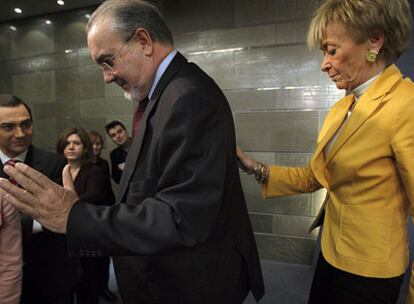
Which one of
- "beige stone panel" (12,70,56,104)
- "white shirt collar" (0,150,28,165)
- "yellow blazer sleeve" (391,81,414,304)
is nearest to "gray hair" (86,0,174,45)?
"yellow blazer sleeve" (391,81,414,304)

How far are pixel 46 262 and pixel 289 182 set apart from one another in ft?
4.71

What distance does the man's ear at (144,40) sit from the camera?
87cm

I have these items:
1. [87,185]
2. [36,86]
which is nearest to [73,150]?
[87,185]

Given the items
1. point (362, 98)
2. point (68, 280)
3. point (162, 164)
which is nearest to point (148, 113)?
point (162, 164)

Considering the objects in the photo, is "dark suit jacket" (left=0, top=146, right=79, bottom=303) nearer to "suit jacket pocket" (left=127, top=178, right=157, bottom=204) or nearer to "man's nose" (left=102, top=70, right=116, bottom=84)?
"man's nose" (left=102, top=70, right=116, bottom=84)

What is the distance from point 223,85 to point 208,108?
2.75 meters

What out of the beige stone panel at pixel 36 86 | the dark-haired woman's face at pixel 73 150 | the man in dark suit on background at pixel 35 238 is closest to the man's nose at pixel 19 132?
the man in dark suit on background at pixel 35 238

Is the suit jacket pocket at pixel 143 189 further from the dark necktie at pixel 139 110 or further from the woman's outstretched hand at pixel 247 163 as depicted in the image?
the woman's outstretched hand at pixel 247 163

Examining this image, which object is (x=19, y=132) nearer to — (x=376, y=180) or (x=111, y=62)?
(x=111, y=62)

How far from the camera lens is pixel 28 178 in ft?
2.34

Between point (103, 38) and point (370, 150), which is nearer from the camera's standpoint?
point (103, 38)

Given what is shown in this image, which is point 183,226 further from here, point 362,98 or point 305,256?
point 305,256

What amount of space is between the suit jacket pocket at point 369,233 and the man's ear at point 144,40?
0.82 meters

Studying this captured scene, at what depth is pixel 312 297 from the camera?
1.29 meters
